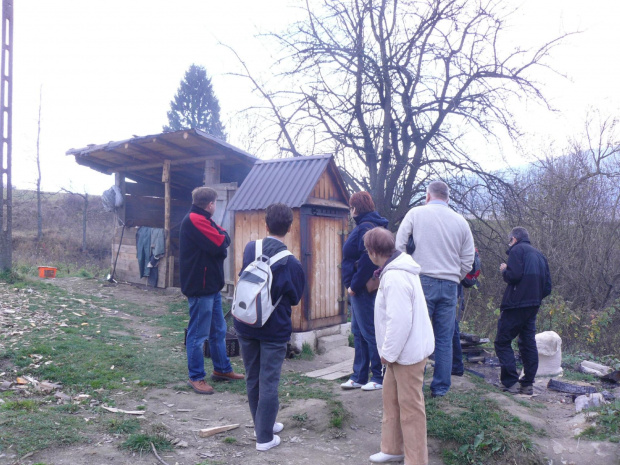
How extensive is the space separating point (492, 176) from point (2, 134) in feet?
37.7

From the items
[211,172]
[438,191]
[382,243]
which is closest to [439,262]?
[438,191]

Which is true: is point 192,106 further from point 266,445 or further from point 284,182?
point 266,445

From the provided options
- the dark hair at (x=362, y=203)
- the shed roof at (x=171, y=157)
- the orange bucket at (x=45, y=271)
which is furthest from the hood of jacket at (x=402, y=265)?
the orange bucket at (x=45, y=271)

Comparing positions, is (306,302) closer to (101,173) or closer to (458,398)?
(458,398)

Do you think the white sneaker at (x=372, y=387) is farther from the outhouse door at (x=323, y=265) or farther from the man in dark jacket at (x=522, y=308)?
the outhouse door at (x=323, y=265)

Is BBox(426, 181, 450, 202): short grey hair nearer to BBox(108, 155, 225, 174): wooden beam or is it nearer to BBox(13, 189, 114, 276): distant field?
BBox(108, 155, 225, 174): wooden beam

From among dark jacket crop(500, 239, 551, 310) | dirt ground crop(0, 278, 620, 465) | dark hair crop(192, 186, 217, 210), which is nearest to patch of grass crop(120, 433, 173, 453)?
dirt ground crop(0, 278, 620, 465)

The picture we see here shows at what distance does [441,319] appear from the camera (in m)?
4.63

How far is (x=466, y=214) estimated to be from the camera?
12.7m

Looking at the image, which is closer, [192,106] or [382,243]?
[382,243]

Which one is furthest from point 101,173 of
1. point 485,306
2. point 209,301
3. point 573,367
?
point 573,367

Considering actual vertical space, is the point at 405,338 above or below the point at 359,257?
below

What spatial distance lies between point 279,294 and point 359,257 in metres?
1.65

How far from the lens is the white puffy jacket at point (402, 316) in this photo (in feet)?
10.7
